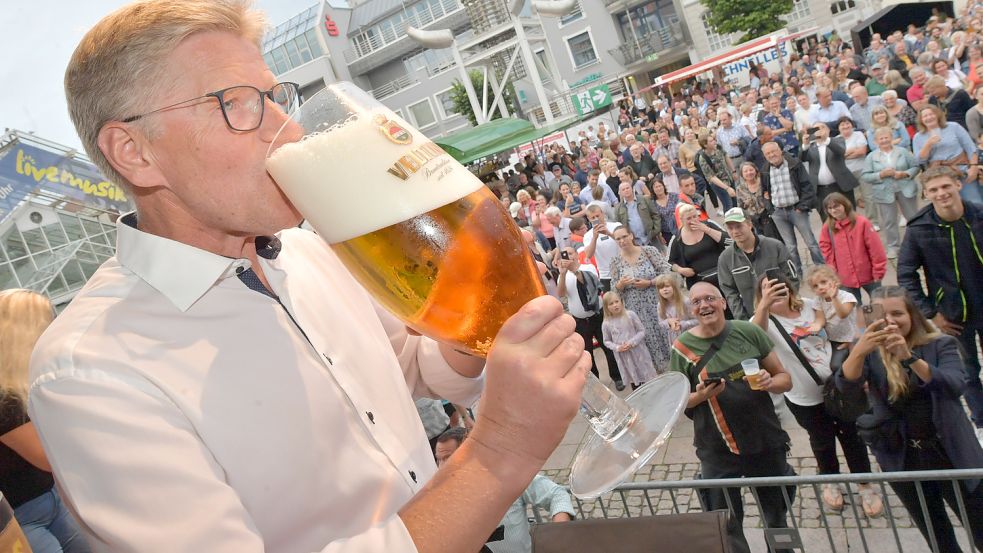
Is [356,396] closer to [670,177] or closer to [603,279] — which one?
[603,279]

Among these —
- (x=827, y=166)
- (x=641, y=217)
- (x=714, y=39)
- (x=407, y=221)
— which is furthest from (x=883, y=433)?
(x=714, y=39)

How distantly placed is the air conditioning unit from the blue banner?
720 millimetres

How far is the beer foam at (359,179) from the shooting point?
0.99 metres

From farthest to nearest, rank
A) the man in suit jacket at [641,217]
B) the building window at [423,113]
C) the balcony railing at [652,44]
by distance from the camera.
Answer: the building window at [423,113] → the balcony railing at [652,44] → the man in suit jacket at [641,217]

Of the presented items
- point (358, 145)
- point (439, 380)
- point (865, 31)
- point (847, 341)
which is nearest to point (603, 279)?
point (847, 341)

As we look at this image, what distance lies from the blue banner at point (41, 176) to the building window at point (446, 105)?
27790mm

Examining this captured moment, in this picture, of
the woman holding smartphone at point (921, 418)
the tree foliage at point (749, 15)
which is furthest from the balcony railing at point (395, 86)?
the woman holding smartphone at point (921, 418)

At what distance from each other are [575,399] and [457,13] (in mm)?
42844

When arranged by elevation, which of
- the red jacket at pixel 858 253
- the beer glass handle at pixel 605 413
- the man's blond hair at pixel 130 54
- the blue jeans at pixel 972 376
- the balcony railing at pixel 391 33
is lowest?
the blue jeans at pixel 972 376

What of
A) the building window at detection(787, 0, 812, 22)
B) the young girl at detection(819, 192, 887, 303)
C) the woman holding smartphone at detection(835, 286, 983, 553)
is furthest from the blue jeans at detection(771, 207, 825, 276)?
the building window at detection(787, 0, 812, 22)

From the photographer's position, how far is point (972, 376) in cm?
459

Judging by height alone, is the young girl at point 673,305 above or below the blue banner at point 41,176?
below

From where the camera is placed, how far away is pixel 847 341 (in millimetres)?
4570

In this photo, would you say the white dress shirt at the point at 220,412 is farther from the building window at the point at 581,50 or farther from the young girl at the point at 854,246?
the building window at the point at 581,50
